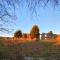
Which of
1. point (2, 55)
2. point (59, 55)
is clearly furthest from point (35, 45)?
point (2, 55)

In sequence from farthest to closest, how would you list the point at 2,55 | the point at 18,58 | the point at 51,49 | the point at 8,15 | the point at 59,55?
the point at 51,49 < the point at 59,55 < the point at 18,58 < the point at 2,55 < the point at 8,15

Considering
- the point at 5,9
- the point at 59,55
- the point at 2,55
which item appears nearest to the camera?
the point at 5,9

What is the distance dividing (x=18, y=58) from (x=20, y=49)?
590 millimetres

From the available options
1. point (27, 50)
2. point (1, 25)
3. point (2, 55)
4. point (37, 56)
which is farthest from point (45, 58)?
point (1, 25)

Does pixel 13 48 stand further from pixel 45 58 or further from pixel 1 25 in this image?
pixel 1 25

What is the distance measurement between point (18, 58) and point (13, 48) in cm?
44

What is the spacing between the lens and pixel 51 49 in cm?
460

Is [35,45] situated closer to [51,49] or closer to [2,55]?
[51,49]

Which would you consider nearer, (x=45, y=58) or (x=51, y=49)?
(x=45, y=58)

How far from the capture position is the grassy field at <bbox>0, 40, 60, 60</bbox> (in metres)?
3.50

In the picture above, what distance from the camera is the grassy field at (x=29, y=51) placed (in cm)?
350

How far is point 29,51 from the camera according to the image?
425cm

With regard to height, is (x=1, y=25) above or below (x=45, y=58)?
above

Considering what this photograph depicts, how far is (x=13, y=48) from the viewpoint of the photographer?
390 cm
